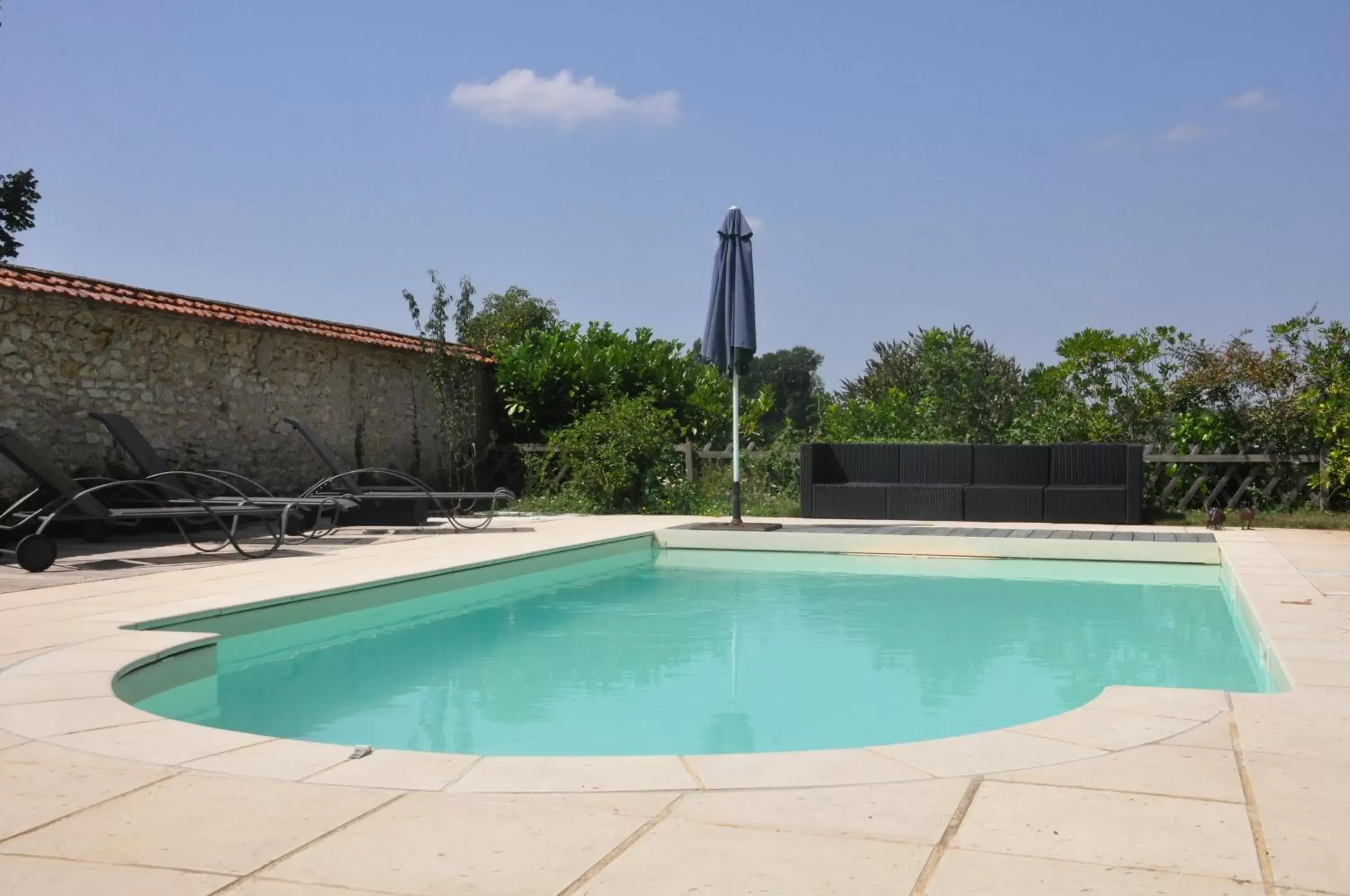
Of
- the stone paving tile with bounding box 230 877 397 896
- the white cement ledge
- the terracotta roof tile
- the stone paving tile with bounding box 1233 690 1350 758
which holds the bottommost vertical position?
the stone paving tile with bounding box 230 877 397 896

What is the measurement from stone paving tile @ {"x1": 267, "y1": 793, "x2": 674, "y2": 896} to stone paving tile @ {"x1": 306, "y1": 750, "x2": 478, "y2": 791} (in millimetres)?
119

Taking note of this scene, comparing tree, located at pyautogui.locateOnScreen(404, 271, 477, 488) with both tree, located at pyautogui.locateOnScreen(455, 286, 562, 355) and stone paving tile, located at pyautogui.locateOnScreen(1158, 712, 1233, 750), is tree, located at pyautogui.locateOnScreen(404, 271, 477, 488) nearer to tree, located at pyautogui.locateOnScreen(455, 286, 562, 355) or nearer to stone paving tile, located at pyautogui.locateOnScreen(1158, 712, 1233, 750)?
tree, located at pyautogui.locateOnScreen(455, 286, 562, 355)

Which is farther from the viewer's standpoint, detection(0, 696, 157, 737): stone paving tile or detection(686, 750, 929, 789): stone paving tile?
detection(0, 696, 157, 737): stone paving tile

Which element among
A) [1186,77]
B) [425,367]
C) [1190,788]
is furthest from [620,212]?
[1190,788]

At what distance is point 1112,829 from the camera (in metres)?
2.53

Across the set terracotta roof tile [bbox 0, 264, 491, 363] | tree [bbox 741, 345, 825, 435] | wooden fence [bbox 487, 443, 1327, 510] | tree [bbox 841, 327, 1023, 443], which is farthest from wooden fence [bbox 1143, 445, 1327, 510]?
tree [bbox 741, 345, 825, 435]

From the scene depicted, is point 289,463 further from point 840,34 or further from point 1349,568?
point 1349,568

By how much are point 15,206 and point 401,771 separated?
73.1 feet

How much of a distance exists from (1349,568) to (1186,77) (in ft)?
32.0

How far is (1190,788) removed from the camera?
284 cm

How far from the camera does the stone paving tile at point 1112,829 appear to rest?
233 centimetres

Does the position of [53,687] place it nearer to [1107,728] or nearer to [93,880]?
[93,880]

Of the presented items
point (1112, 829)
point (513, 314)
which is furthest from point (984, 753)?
point (513, 314)

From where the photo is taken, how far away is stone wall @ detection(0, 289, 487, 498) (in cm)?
1015
